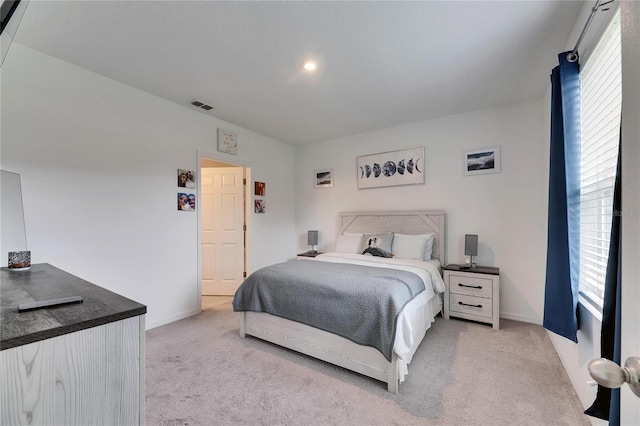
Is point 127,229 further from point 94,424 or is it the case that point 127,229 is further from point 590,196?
point 590,196

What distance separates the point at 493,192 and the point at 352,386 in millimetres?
2729

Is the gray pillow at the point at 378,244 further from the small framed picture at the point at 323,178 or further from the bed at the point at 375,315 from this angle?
the small framed picture at the point at 323,178

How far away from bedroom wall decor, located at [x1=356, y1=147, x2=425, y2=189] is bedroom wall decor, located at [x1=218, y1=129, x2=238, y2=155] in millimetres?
1878

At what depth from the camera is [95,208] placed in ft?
8.12

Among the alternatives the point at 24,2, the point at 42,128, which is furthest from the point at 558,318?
the point at 42,128

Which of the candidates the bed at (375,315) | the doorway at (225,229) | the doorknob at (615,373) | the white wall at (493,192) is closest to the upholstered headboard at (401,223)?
the bed at (375,315)

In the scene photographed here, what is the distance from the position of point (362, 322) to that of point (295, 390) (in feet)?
2.13

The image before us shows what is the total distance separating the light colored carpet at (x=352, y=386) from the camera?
1577 mm

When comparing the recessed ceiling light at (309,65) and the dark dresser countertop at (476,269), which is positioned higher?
the recessed ceiling light at (309,65)

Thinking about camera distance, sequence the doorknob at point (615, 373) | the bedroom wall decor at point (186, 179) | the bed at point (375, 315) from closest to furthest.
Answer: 1. the doorknob at point (615, 373)
2. the bed at point (375, 315)
3. the bedroom wall decor at point (186, 179)

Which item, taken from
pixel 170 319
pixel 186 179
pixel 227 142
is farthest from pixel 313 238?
pixel 170 319

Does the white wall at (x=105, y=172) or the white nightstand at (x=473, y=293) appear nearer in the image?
the white wall at (x=105, y=172)

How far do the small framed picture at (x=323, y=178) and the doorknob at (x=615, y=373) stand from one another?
4099mm

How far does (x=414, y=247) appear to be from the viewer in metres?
3.31
